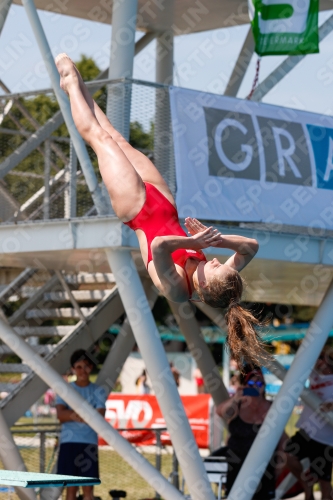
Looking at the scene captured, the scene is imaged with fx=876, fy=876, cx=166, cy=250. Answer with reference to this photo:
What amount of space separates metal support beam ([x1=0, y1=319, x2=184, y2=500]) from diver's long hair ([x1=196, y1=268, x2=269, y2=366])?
9.32ft

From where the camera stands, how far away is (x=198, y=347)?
11938 millimetres

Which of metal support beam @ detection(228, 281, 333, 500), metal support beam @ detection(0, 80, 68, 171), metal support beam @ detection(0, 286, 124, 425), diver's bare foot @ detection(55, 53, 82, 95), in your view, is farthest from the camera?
metal support beam @ detection(0, 80, 68, 171)

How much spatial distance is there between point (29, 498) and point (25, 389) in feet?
5.84

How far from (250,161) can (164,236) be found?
3358 mm

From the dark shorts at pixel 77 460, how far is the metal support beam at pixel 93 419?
113 centimetres

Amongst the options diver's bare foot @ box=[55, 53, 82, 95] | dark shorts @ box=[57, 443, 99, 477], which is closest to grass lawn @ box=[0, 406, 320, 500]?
dark shorts @ box=[57, 443, 99, 477]

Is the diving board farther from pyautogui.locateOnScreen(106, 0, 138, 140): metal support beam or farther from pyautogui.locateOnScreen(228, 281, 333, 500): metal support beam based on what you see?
pyautogui.locateOnScreen(106, 0, 138, 140): metal support beam

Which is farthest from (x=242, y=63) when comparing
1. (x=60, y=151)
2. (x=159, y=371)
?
(x=159, y=371)

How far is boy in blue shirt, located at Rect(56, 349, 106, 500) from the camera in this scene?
9.46 meters

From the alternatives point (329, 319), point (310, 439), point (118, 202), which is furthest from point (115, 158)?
point (310, 439)

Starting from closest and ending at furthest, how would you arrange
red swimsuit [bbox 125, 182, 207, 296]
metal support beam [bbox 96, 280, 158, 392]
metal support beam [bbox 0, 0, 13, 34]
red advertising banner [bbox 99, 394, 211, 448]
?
1. red swimsuit [bbox 125, 182, 207, 296]
2. metal support beam [bbox 0, 0, 13, 34]
3. metal support beam [bbox 96, 280, 158, 392]
4. red advertising banner [bbox 99, 394, 211, 448]

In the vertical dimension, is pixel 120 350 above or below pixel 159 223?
below

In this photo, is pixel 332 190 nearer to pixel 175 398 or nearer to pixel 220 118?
pixel 220 118

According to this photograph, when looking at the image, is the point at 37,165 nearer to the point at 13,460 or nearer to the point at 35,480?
the point at 13,460
